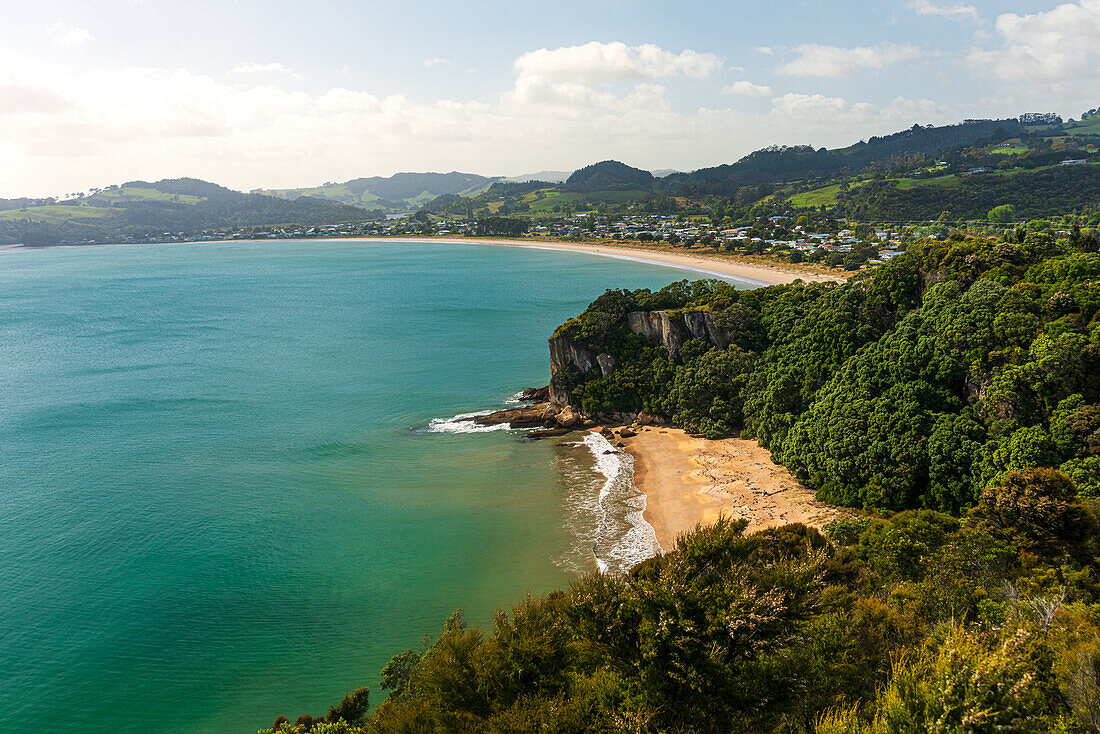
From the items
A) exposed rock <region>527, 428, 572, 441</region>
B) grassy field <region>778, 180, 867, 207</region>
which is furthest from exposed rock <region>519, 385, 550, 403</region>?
grassy field <region>778, 180, 867, 207</region>

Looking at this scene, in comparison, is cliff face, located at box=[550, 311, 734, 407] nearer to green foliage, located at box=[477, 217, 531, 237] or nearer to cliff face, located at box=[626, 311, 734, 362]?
cliff face, located at box=[626, 311, 734, 362]

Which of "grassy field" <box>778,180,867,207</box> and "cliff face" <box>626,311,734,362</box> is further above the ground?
"grassy field" <box>778,180,867,207</box>

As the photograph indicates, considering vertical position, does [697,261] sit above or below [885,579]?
above

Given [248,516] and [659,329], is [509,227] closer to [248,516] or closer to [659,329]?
[659,329]

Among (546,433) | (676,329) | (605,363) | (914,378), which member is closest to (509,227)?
(605,363)

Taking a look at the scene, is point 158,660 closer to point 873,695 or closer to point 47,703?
point 47,703

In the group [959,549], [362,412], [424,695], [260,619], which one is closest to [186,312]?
[362,412]
